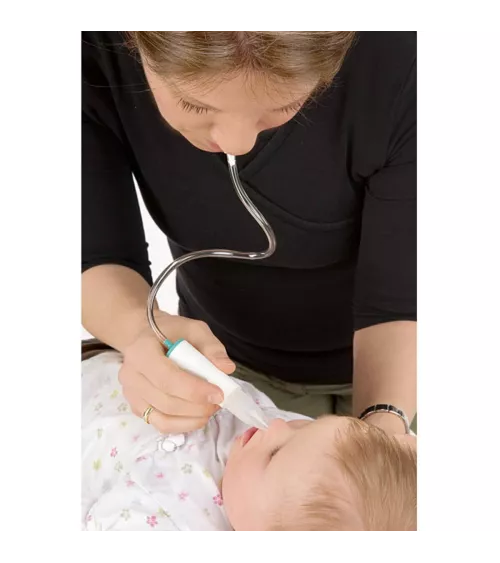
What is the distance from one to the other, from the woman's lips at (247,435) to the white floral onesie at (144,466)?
21 mm

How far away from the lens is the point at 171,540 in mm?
900

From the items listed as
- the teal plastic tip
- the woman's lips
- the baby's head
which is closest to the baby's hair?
the baby's head

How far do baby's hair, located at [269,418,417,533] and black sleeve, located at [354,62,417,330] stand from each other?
0.16m

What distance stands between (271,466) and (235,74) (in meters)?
0.45

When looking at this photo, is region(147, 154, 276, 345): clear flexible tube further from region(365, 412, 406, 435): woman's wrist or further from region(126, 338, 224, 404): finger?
region(365, 412, 406, 435): woman's wrist

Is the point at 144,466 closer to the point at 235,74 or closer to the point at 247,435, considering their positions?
the point at 247,435

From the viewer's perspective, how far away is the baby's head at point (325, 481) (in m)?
0.84

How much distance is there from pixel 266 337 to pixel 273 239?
0.14 meters

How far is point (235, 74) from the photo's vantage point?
71cm

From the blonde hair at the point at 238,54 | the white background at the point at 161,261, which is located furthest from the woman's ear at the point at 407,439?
the blonde hair at the point at 238,54

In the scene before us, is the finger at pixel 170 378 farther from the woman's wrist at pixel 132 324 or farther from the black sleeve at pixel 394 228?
the black sleeve at pixel 394 228

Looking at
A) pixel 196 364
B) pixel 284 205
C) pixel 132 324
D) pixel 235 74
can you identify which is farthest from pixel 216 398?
pixel 235 74

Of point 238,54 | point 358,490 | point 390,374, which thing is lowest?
point 358,490
